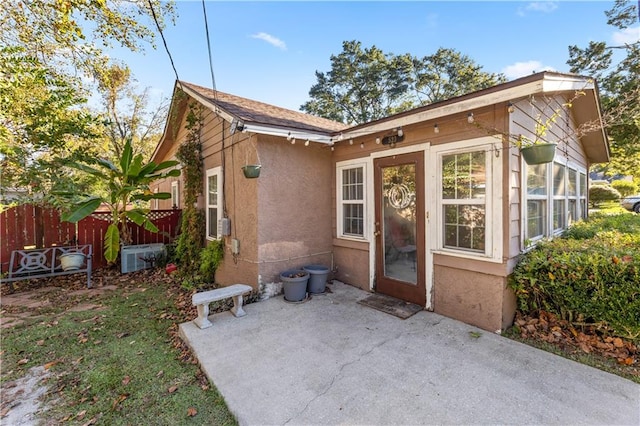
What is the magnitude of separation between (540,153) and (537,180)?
1.58 metres

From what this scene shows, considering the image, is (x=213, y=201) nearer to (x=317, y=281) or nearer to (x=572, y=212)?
(x=317, y=281)

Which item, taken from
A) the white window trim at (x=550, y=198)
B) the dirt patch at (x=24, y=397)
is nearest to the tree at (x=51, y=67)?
the dirt patch at (x=24, y=397)

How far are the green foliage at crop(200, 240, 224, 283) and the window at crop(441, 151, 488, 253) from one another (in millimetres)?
4587

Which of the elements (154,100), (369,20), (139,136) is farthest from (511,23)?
(139,136)

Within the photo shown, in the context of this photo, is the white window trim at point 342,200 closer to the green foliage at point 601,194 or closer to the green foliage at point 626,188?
the green foliage at point 601,194

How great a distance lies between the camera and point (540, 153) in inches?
128

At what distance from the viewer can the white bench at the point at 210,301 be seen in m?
3.99

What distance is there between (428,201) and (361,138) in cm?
186

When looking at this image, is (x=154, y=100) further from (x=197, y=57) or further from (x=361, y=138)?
(x=361, y=138)

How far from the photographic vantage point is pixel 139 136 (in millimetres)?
16781

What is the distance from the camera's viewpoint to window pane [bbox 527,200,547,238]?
428 centimetres

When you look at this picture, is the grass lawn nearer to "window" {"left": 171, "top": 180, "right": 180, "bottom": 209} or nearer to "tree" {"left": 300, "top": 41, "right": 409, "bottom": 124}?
"window" {"left": 171, "top": 180, "right": 180, "bottom": 209}

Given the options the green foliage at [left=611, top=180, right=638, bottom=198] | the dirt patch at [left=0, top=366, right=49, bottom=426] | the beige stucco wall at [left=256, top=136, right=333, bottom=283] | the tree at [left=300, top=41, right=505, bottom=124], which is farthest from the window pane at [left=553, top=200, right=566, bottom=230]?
the green foliage at [left=611, top=180, right=638, bottom=198]

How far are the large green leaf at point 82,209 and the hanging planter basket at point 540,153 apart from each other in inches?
313
